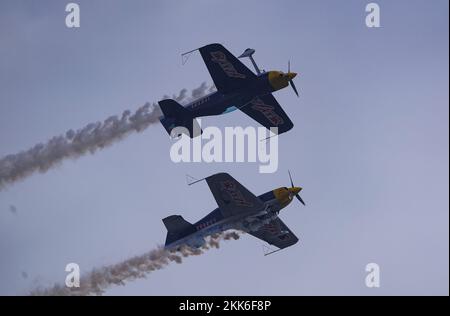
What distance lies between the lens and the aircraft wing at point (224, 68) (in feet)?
233

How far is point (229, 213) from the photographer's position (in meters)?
69.4

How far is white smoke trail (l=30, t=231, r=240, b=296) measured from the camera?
221ft

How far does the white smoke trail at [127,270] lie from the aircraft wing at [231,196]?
12.0 feet

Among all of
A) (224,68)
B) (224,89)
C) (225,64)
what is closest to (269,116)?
(224,89)

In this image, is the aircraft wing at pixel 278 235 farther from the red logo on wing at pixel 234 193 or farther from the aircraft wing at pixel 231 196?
the red logo on wing at pixel 234 193

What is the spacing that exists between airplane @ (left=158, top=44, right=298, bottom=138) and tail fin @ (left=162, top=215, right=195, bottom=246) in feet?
19.4

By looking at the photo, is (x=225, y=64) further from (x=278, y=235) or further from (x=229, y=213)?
(x=278, y=235)

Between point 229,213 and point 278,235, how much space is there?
766cm

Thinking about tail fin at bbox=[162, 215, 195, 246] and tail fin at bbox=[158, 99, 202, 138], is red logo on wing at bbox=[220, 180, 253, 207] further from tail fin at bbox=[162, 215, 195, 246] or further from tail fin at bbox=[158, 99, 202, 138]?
tail fin at bbox=[158, 99, 202, 138]

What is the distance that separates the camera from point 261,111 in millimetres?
77875

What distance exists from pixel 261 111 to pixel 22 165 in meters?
16.6

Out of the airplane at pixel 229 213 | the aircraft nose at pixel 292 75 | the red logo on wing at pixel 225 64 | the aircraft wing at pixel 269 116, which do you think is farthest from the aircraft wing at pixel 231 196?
the aircraft wing at pixel 269 116
